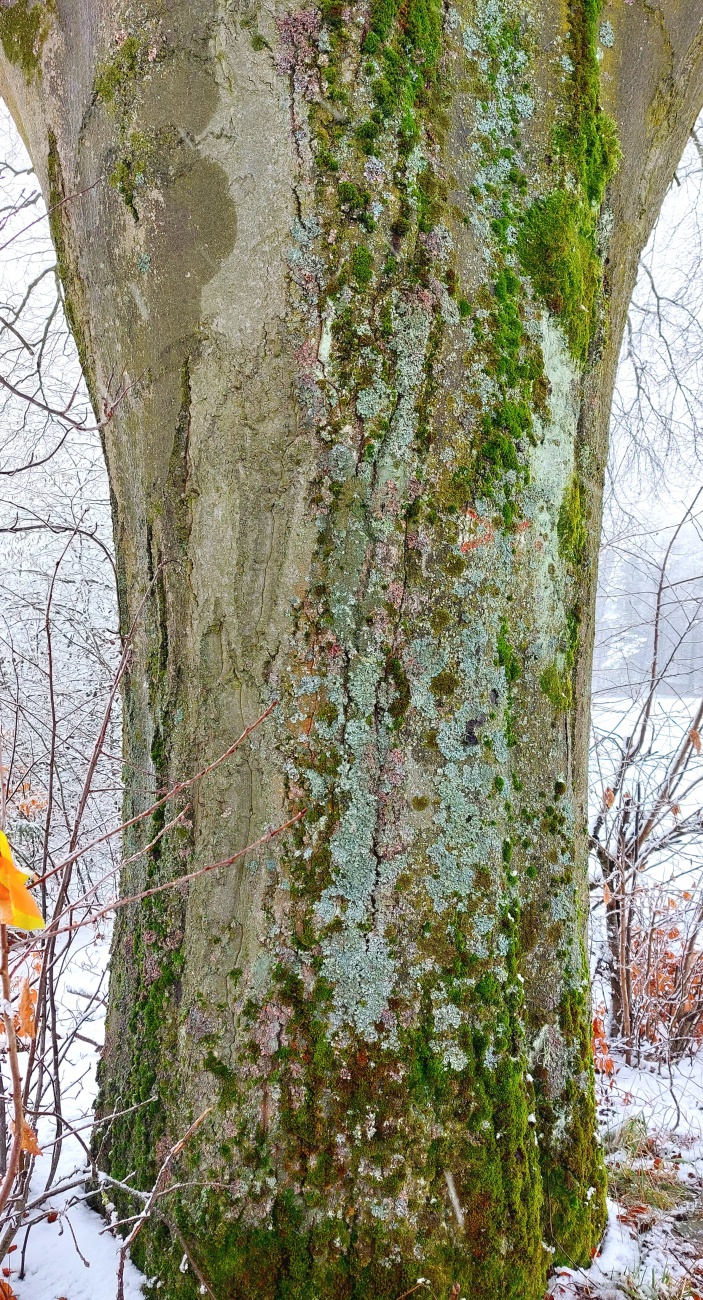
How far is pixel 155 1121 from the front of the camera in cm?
177

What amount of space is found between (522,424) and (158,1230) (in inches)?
75.1

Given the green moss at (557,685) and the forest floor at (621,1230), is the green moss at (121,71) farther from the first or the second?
the forest floor at (621,1230)

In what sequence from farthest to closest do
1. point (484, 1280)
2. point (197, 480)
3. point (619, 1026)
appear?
point (619, 1026)
point (197, 480)
point (484, 1280)

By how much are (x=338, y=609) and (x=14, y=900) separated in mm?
961

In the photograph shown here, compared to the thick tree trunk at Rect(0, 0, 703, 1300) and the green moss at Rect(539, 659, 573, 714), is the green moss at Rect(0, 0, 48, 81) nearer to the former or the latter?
the thick tree trunk at Rect(0, 0, 703, 1300)

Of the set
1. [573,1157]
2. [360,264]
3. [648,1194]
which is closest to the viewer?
[360,264]

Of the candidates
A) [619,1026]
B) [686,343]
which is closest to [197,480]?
[619,1026]

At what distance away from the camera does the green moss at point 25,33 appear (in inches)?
77.0

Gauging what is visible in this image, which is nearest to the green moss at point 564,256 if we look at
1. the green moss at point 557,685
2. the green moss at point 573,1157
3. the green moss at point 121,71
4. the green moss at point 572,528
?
the green moss at point 572,528

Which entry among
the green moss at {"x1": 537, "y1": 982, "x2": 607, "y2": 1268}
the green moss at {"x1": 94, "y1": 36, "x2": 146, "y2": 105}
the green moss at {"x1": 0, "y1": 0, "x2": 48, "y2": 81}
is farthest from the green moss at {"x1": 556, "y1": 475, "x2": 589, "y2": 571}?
the green moss at {"x1": 0, "y1": 0, "x2": 48, "y2": 81}

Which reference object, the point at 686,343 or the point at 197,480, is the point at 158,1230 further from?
the point at 686,343

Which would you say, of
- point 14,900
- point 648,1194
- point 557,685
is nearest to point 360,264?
point 557,685

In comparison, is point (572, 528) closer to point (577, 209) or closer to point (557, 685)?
point (557, 685)

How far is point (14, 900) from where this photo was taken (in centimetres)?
83
